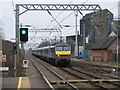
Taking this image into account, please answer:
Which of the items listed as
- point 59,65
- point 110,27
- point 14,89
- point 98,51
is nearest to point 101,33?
point 110,27

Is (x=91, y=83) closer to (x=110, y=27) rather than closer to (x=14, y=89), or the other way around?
(x=14, y=89)

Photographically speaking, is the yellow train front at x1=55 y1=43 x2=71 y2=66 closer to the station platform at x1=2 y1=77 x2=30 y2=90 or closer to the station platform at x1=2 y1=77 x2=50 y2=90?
the station platform at x1=2 y1=77 x2=50 y2=90

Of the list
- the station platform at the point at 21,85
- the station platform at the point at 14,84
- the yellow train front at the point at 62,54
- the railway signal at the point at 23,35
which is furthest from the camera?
the yellow train front at the point at 62,54

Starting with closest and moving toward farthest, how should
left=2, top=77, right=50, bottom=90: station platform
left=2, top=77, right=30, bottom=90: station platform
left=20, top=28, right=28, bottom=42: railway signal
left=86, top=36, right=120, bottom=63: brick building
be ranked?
left=2, top=77, right=50, bottom=90: station platform, left=2, top=77, right=30, bottom=90: station platform, left=20, top=28, right=28, bottom=42: railway signal, left=86, top=36, right=120, bottom=63: brick building

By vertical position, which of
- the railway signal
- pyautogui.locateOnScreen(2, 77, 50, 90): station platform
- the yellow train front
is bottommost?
pyautogui.locateOnScreen(2, 77, 50, 90): station platform

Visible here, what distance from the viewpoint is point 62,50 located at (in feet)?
102

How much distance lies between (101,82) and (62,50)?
16153mm

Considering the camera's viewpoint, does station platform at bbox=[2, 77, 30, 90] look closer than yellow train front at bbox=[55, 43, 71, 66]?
Yes

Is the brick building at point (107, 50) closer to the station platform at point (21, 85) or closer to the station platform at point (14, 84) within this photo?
the station platform at point (21, 85)

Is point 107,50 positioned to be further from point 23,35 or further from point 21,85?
point 21,85

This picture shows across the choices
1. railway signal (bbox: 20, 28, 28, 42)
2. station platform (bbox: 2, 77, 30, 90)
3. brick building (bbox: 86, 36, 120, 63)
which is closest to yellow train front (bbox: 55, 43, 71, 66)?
brick building (bbox: 86, 36, 120, 63)

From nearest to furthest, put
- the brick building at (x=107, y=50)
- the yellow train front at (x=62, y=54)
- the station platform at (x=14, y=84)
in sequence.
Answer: the station platform at (x=14, y=84)
the yellow train front at (x=62, y=54)
the brick building at (x=107, y=50)

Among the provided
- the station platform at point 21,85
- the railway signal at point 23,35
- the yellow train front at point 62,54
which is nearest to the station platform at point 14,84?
the station platform at point 21,85

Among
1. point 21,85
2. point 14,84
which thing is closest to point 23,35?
point 14,84
